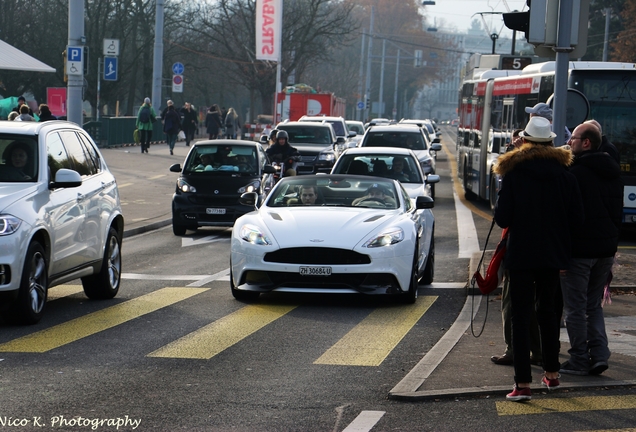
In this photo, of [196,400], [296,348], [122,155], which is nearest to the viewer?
[196,400]

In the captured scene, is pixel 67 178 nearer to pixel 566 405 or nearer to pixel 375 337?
pixel 375 337

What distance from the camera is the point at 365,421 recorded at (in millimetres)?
6434

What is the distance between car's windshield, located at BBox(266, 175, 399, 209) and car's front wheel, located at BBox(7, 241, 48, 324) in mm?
3225

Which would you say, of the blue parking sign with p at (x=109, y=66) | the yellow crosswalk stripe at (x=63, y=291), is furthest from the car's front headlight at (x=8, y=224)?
the blue parking sign with p at (x=109, y=66)

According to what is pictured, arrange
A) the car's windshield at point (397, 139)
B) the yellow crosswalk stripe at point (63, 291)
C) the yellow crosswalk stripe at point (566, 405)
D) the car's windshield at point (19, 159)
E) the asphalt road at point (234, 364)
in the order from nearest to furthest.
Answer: the asphalt road at point (234, 364), the yellow crosswalk stripe at point (566, 405), the car's windshield at point (19, 159), the yellow crosswalk stripe at point (63, 291), the car's windshield at point (397, 139)

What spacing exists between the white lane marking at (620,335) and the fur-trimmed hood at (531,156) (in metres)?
2.13

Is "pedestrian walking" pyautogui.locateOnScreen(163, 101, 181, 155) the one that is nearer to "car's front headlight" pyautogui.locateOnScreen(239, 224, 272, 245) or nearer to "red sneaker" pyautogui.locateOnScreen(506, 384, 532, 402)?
"car's front headlight" pyautogui.locateOnScreen(239, 224, 272, 245)

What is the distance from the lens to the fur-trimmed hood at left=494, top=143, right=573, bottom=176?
7.01 meters

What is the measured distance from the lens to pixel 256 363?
27.2 ft

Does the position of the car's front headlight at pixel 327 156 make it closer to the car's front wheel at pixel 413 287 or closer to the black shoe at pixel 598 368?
the car's front wheel at pixel 413 287

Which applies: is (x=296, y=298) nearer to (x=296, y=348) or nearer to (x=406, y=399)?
(x=296, y=348)

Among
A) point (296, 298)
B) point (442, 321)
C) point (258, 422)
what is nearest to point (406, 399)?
point (258, 422)

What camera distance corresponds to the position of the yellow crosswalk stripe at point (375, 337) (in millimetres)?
8533

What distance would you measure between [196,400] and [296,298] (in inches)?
202
